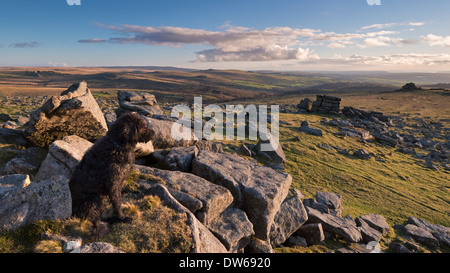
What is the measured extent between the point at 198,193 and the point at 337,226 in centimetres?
729

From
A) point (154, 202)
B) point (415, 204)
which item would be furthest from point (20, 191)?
point (415, 204)

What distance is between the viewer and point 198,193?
784cm

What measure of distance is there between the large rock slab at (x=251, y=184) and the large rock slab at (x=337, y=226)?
2.31 meters

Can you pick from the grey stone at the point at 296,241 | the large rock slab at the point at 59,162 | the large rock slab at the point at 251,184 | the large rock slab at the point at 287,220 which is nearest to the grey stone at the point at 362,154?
the large rock slab at the point at 287,220

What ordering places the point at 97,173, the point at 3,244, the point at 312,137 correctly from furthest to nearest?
the point at 312,137, the point at 97,173, the point at 3,244

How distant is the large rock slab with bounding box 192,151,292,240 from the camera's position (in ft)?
28.6

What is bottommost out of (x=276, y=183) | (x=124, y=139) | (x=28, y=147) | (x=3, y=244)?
(x=276, y=183)

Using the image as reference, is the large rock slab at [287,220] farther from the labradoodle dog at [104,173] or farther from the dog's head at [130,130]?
the dog's head at [130,130]

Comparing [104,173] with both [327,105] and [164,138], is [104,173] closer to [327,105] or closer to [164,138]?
[164,138]

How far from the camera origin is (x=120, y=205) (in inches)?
248

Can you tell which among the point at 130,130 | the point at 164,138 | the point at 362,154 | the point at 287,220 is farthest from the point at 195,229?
the point at 362,154

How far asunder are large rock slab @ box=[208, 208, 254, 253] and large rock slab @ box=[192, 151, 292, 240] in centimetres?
64
